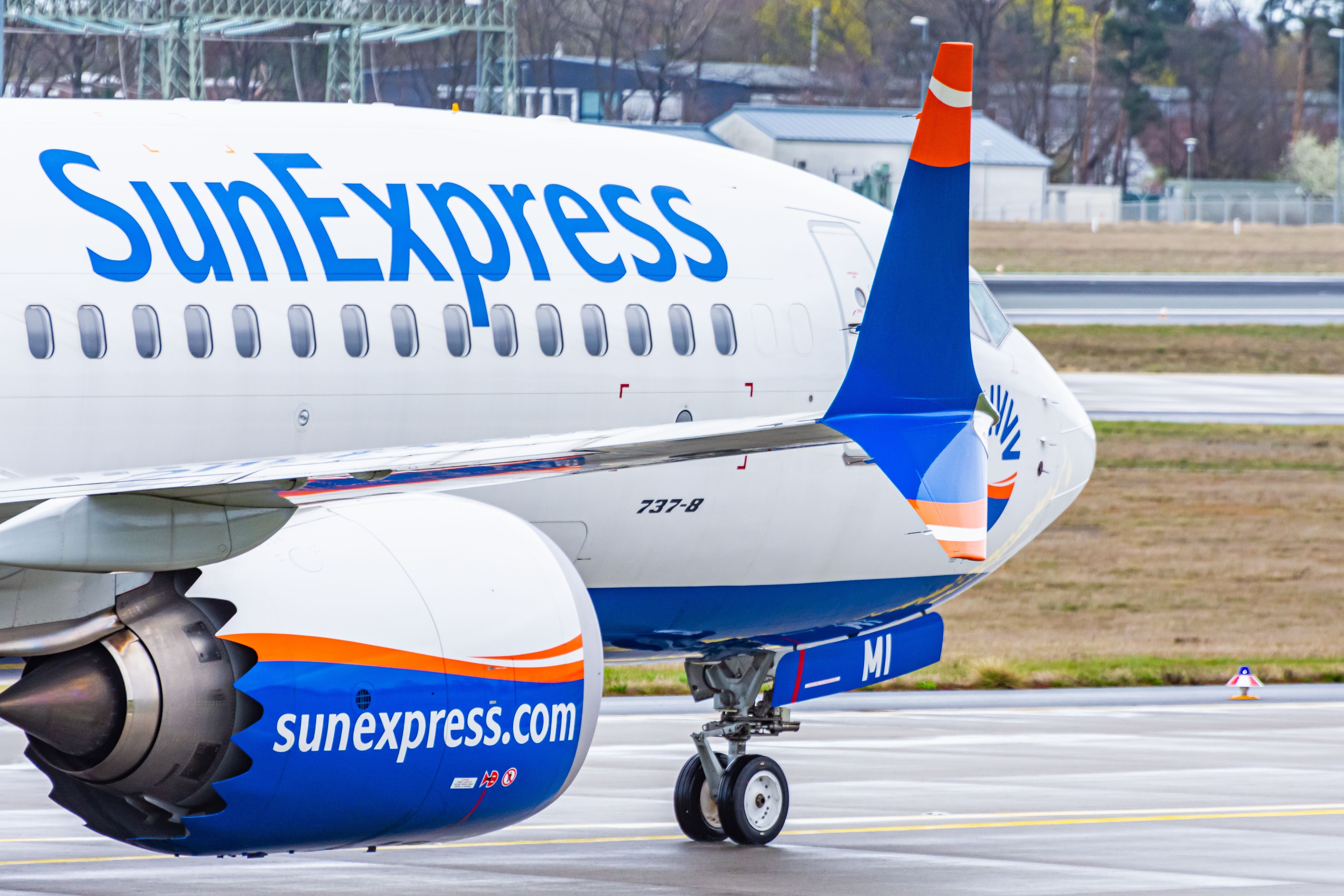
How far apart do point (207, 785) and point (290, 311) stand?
3.15 metres

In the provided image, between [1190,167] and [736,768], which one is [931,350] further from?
[1190,167]

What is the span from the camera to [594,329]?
43.2 feet

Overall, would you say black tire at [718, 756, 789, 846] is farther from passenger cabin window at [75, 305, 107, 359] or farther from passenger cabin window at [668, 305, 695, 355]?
passenger cabin window at [75, 305, 107, 359]

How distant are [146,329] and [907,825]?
26.2ft

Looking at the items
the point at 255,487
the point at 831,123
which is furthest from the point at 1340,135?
the point at 255,487

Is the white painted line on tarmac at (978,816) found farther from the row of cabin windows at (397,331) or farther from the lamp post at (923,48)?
the lamp post at (923,48)

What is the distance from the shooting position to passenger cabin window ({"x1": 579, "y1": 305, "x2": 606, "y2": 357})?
13133mm

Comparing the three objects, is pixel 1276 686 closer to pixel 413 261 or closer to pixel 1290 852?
pixel 1290 852

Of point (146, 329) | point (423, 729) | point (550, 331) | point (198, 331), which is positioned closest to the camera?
point (423, 729)

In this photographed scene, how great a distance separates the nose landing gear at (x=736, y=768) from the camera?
601 inches

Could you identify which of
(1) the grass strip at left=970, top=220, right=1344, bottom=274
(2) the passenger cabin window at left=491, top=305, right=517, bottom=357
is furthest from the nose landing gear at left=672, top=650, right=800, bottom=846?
(1) the grass strip at left=970, top=220, right=1344, bottom=274

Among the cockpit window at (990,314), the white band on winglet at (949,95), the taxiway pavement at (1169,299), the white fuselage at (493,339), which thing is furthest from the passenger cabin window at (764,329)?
the taxiway pavement at (1169,299)

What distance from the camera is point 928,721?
23.9 meters

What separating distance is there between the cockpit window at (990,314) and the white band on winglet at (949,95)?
6.21m
